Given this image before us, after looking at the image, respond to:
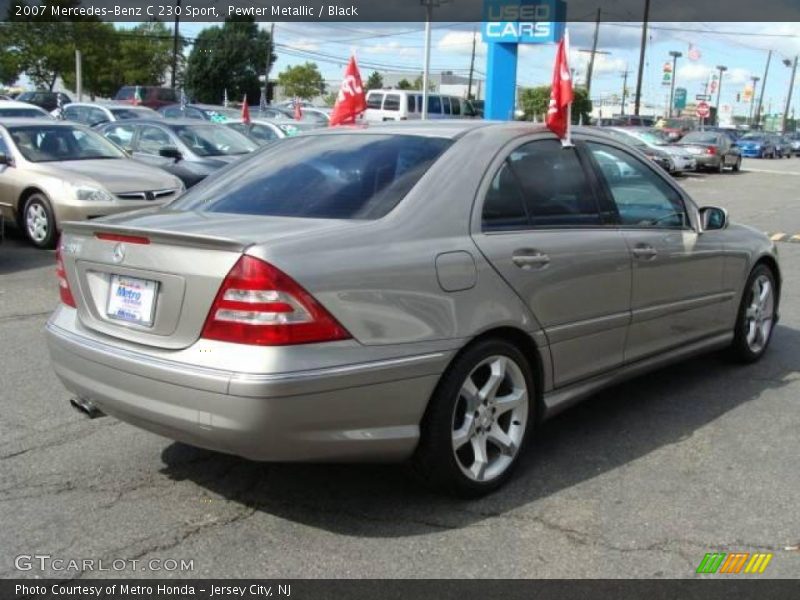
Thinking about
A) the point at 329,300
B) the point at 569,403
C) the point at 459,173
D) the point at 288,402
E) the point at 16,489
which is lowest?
the point at 16,489

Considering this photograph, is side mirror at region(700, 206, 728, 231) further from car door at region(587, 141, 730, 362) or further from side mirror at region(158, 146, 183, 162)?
side mirror at region(158, 146, 183, 162)

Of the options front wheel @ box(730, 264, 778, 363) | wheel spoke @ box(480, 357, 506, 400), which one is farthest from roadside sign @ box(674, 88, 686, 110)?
wheel spoke @ box(480, 357, 506, 400)

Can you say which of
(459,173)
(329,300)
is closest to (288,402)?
(329,300)

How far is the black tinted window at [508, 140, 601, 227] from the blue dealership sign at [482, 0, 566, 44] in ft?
61.9

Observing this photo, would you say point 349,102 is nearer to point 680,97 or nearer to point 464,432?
point 464,432

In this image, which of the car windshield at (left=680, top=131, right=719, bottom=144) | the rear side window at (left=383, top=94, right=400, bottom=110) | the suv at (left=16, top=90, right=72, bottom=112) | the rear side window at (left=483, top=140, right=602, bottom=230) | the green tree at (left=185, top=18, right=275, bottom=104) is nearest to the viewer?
the rear side window at (left=483, top=140, right=602, bottom=230)

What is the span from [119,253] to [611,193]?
257 cm

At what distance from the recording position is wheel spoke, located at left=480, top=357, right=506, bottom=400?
3686mm

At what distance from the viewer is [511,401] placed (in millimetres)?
3812

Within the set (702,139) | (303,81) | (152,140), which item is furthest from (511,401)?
(303,81)

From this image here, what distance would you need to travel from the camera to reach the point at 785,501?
3787 millimetres

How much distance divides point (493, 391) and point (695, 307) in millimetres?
1924

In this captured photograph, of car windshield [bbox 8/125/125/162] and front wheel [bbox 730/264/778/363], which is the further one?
car windshield [bbox 8/125/125/162]

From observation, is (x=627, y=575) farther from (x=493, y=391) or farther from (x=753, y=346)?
(x=753, y=346)
